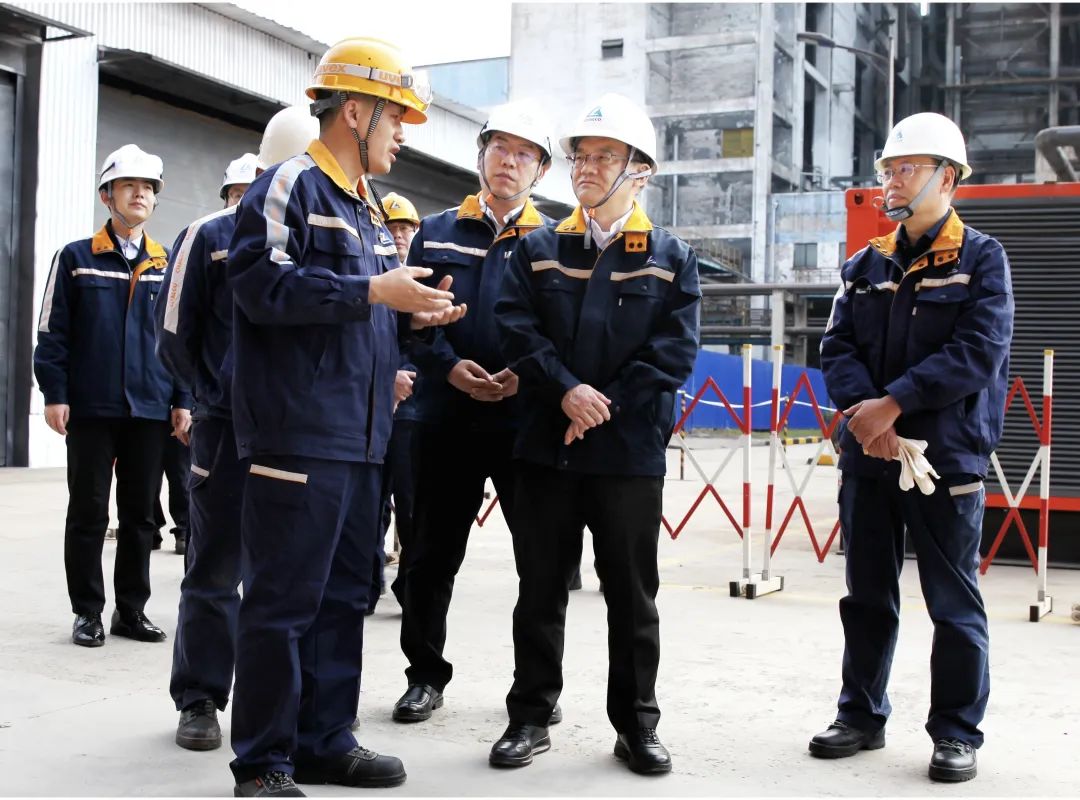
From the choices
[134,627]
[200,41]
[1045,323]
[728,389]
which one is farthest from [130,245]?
[728,389]

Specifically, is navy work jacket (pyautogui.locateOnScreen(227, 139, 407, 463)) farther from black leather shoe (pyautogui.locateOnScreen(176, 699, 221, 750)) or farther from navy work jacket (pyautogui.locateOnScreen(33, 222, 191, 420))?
navy work jacket (pyautogui.locateOnScreen(33, 222, 191, 420))

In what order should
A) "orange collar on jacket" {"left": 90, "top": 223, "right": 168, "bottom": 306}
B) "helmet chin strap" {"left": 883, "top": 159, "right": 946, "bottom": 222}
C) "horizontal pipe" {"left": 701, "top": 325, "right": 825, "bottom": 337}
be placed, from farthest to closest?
"horizontal pipe" {"left": 701, "top": 325, "right": 825, "bottom": 337}
"orange collar on jacket" {"left": 90, "top": 223, "right": 168, "bottom": 306}
"helmet chin strap" {"left": 883, "top": 159, "right": 946, "bottom": 222}

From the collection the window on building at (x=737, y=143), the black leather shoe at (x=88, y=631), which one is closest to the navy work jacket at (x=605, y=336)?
the black leather shoe at (x=88, y=631)

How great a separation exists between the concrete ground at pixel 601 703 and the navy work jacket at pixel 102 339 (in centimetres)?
117

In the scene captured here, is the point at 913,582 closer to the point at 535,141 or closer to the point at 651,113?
the point at 535,141

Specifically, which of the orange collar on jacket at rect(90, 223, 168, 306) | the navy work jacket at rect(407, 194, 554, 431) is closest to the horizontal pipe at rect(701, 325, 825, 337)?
the orange collar on jacket at rect(90, 223, 168, 306)

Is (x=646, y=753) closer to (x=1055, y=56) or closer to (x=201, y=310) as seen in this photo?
(x=201, y=310)

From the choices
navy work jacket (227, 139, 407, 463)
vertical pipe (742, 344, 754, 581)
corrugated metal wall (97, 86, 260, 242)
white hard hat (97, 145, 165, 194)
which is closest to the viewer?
navy work jacket (227, 139, 407, 463)

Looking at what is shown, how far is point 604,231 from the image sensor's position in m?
4.28

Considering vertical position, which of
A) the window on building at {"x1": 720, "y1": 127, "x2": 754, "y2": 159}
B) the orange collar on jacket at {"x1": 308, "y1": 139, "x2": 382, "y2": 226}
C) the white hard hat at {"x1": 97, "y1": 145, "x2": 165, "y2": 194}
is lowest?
the orange collar on jacket at {"x1": 308, "y1": 139, "x2": 382, "y2": 226}

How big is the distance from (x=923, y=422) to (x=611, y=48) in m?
47.0

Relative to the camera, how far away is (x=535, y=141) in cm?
483

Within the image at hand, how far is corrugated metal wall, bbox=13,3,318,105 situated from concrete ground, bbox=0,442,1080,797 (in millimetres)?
11591

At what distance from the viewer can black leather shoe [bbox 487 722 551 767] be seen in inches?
155
